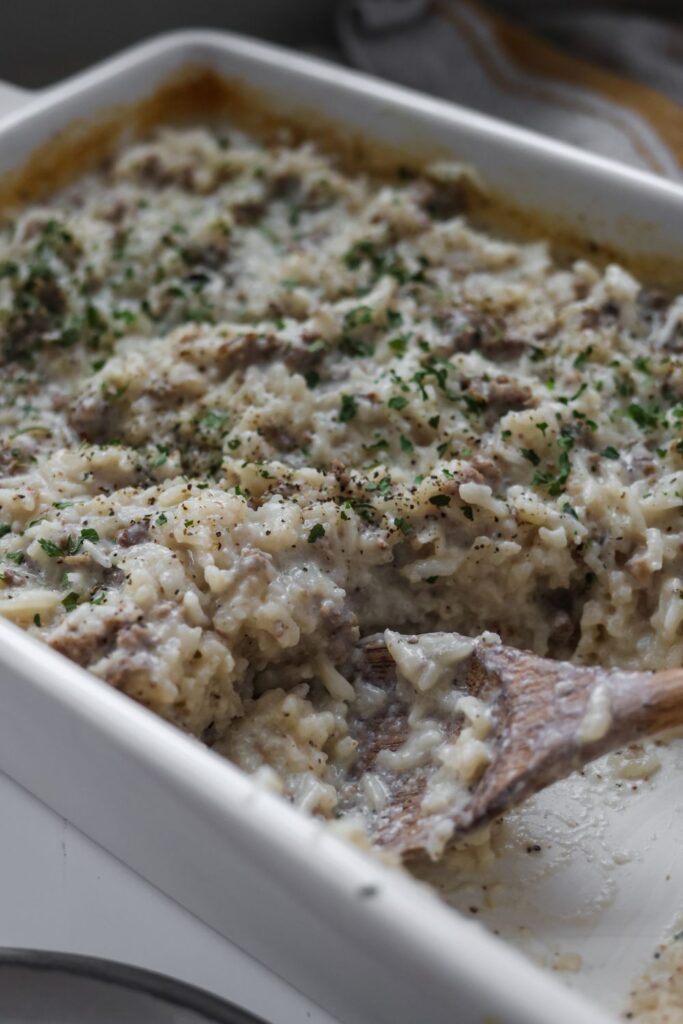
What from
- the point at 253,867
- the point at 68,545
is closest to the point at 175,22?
the point at 68,545

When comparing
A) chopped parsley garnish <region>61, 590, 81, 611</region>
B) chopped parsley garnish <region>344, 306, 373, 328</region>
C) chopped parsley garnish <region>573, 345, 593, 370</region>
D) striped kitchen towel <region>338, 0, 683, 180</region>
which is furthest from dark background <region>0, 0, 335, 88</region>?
chopped parsley garnish <region>61, 590, 81, 611</region>

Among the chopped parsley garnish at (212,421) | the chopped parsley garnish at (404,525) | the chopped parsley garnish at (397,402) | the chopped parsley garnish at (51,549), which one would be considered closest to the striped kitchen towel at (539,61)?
the chopped parsley garnish at (397,402)

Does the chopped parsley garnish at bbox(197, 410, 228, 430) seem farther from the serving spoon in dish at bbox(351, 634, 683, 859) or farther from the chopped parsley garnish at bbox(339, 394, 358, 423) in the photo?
the serving spoon in dish at bbox(351, 634, 683, 859)

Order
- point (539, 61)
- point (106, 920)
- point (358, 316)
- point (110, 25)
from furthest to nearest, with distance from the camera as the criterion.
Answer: point (110, 25)
point (539, 61)
point (358, 316)
point (106, 920)

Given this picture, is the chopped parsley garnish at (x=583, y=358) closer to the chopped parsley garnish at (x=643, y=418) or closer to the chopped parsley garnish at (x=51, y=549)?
the chopped parsley garnish at (x=643, y=418)

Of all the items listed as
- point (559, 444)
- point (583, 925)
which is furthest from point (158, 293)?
point (583, 925)

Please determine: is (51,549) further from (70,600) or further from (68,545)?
(70,600)

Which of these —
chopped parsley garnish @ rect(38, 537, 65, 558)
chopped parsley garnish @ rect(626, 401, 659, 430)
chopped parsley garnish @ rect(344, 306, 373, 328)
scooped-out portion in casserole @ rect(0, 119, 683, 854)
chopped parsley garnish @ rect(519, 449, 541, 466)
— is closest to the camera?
scooped-out portion in casserole @ rect(0, 119, 683, 854)
